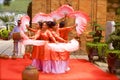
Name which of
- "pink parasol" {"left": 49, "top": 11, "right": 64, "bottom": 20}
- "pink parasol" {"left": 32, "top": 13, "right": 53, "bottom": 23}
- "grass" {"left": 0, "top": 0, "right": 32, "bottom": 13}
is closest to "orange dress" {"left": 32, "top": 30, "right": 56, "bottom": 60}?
"pink parasol" {"left": 32, "top": 13, "right": 53, "bottom": 23}

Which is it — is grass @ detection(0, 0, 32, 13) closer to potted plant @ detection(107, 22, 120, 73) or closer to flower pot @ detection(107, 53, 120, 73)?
potted plant @ detection(107, 22, 120, 73)

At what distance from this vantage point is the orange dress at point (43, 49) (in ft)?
29.9

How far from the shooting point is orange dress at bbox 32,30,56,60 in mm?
9109

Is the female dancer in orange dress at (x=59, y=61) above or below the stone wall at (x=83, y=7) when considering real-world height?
below

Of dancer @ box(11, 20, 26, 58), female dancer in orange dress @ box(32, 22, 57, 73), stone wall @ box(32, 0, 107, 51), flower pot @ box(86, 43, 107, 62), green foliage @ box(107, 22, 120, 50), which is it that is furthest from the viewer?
stone wall @ box(32, 0, 107, 51)

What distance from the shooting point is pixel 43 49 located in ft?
30.1

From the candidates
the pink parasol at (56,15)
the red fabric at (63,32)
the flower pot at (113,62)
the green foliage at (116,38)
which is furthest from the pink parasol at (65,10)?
the flower pot at (113,62)

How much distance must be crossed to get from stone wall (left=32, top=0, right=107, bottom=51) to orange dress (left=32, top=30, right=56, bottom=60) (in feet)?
16.7

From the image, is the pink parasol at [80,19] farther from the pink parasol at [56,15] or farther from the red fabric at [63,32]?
the pink parasol at [56,15]

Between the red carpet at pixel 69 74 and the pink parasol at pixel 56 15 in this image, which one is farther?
the pink parasol at pixel 56 15

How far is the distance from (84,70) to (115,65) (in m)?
1.05

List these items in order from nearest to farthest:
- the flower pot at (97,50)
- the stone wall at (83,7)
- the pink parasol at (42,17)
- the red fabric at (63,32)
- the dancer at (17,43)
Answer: the red fabric at (63,32) → the pink parasol at (42,17) → the flower pot at (97,50) → the dancer at (17,43) → the stone wall at (83,7)

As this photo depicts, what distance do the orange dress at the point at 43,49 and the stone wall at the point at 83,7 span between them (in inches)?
200

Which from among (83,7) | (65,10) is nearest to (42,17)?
A: (65,10)
